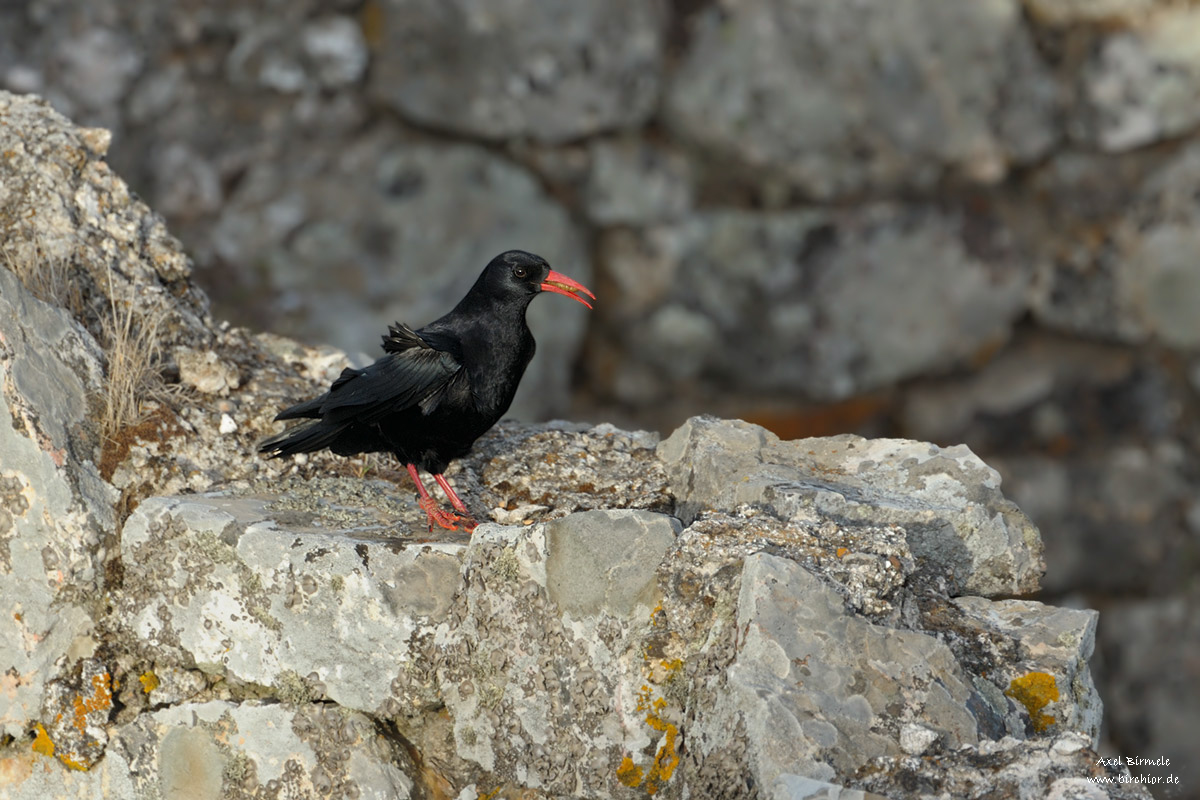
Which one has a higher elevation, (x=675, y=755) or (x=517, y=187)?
(x=517, y=187)

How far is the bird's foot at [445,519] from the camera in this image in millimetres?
3688

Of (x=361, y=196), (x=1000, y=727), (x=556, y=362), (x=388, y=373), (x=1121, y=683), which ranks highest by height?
(x=361, y=196)

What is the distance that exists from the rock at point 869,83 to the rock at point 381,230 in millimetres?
1220

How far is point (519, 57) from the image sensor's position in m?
7.20

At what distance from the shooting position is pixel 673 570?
3.12 m

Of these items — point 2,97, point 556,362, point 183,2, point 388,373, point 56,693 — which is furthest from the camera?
point 556,362

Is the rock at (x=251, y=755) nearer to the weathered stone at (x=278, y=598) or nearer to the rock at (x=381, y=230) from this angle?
the weathered stone at (x=278, y=598)

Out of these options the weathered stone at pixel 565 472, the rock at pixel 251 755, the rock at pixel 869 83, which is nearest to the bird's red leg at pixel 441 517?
the weathered stone at pixel 565 472

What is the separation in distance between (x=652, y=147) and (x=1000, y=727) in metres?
5.20

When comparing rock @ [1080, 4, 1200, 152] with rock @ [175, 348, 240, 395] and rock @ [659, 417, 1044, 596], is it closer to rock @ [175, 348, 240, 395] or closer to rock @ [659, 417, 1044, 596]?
rock @ [659, 417, 1044, 596]

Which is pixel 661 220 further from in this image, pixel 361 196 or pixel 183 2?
pixel 183 2

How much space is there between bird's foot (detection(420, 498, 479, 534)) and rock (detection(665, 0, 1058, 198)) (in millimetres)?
4298

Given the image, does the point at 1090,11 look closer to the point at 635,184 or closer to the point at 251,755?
the point at 635,184

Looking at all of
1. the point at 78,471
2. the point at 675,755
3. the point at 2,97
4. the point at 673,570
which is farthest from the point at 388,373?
the point at 2,97
